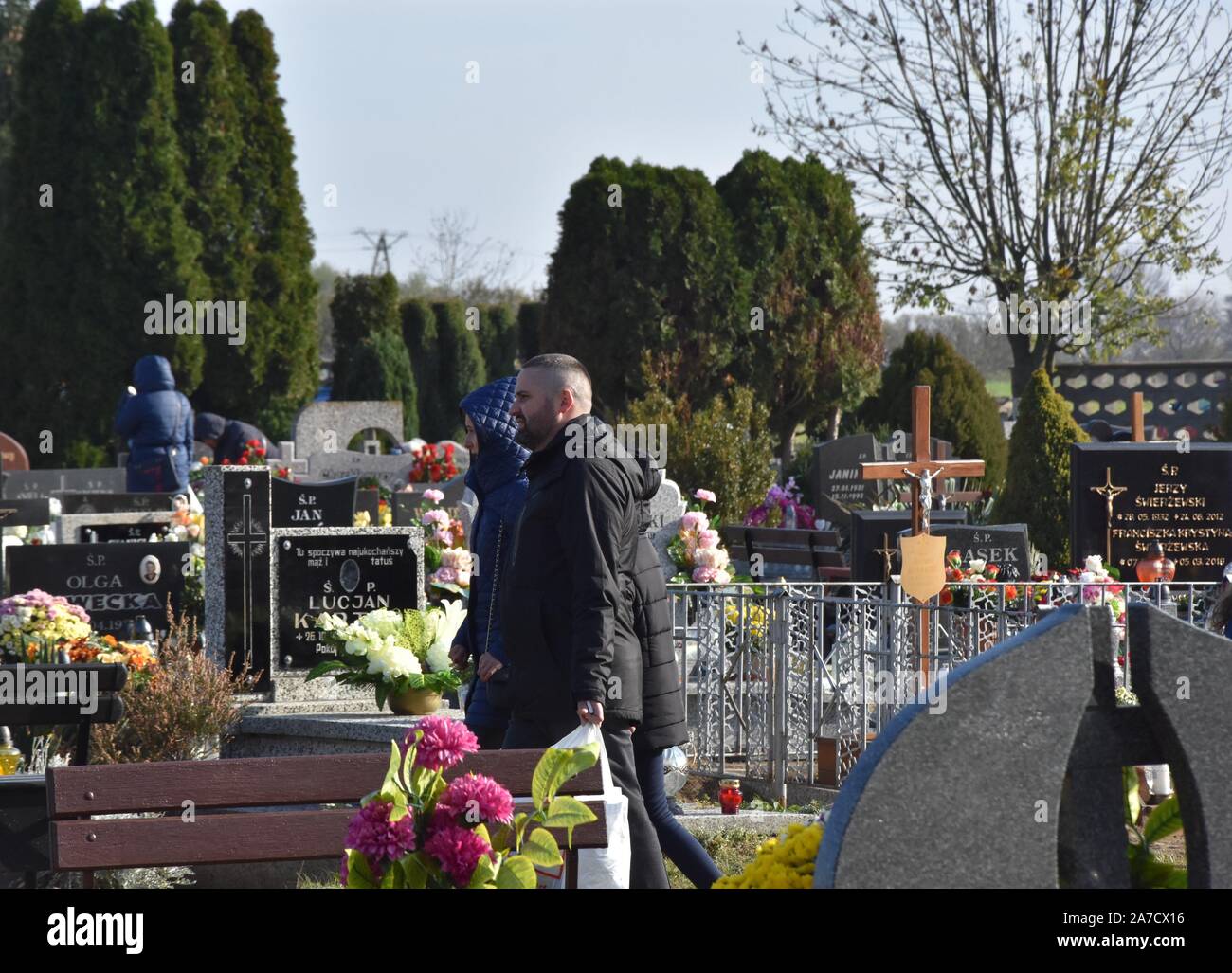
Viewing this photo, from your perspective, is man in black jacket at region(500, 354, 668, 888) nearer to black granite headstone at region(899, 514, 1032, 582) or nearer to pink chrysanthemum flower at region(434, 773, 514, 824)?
pink chrysanthemum flower at region(434, 773, 514, 824)

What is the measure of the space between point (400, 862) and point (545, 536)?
1655 mm

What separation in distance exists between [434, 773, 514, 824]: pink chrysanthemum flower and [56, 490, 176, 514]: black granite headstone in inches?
479

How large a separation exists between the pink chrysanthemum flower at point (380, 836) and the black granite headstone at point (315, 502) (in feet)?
29.9

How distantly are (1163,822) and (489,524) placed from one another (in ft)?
9.36

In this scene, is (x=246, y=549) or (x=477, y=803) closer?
(x=477, y=803)

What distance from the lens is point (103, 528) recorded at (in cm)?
1141

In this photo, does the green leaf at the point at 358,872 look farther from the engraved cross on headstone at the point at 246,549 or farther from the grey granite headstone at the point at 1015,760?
the engraved cross on headstone at the point at 246,549

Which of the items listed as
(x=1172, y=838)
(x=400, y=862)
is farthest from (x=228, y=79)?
(x=400, y=862)

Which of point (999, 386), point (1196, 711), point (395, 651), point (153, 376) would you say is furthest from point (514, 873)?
point (999, 386)

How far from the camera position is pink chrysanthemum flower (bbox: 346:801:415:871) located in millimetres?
2752

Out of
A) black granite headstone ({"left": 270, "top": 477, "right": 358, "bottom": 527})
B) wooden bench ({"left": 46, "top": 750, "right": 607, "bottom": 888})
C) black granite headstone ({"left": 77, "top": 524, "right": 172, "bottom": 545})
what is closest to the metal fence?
wooden bench ({"left": 46, "top": 750, "right": 607, "bottom": 888})

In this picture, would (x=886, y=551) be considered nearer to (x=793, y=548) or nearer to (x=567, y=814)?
(x=793, y=548)
